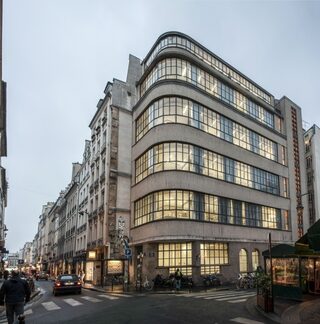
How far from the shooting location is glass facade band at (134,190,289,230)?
2994cm

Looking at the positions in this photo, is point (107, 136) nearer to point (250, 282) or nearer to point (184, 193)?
point (184, 193)

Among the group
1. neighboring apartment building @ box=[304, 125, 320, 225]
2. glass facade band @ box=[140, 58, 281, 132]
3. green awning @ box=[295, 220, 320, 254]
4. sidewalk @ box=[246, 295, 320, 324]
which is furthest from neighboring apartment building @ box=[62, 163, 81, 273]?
green awning @ box=[295, 220, 320, 254]

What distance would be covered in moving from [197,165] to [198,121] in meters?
4.35

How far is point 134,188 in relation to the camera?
118 feet

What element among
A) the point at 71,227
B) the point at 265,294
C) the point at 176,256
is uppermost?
the point at 71,227

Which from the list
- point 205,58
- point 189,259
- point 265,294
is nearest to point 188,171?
point 189,259

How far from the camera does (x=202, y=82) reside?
35.7m

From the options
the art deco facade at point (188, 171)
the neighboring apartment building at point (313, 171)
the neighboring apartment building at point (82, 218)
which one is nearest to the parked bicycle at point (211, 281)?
the art deco facade at point (188, 171)

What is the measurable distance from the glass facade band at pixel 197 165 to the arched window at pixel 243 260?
672cm

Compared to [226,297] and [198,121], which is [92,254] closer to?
[198,121]

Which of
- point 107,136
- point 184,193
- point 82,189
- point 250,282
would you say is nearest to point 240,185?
point 184,193

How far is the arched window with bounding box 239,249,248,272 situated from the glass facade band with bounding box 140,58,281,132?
15.2 m

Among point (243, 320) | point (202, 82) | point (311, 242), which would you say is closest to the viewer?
point (243, 320)

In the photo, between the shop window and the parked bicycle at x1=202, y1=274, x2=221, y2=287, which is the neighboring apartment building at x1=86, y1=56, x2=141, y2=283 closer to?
the parked bicycle at x1=202, y1=274, x2=221, y2=287
